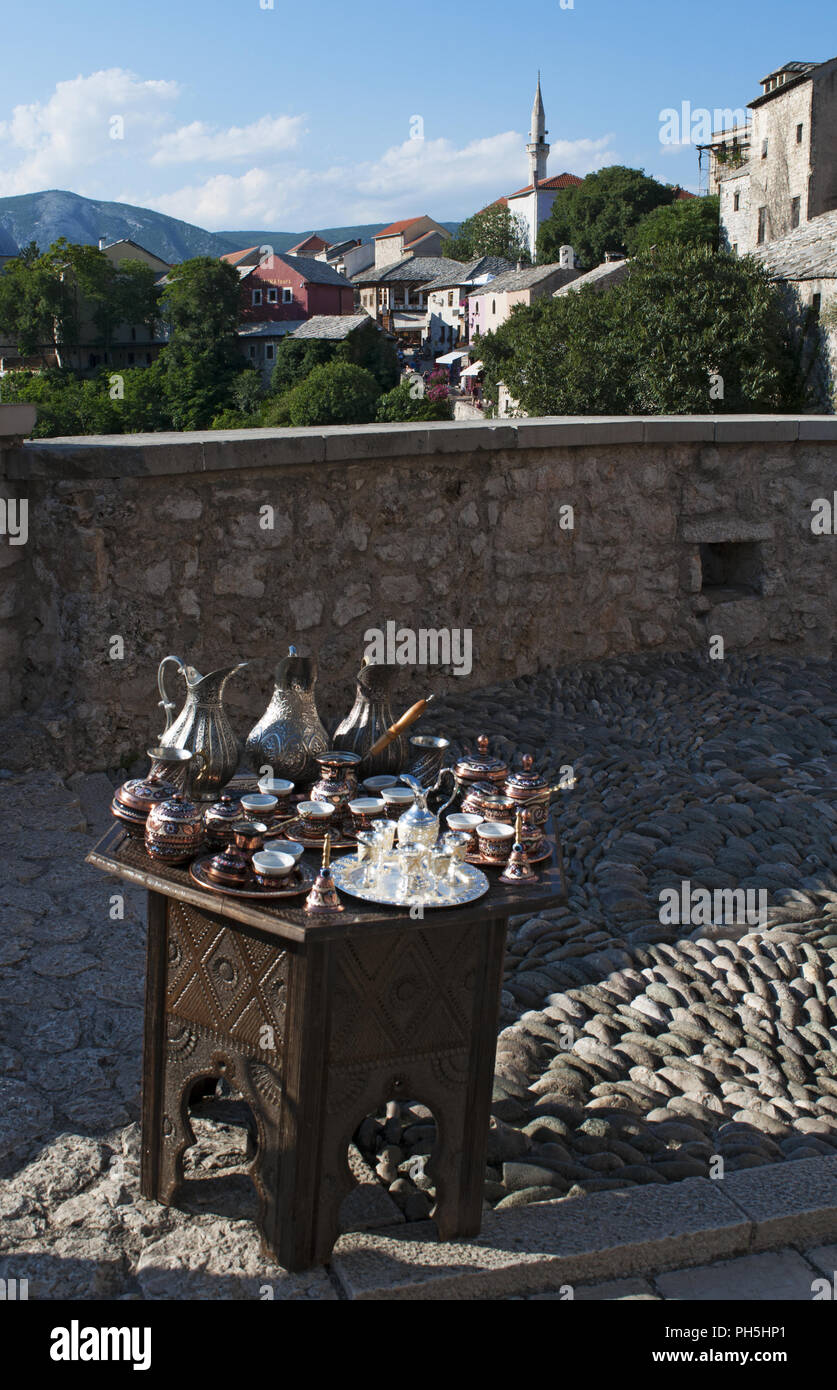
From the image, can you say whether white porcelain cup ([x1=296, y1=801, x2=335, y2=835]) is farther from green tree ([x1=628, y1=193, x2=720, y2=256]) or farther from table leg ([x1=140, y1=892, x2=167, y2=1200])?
green tree ([x1=628, y1=193, x2=720, y2=256])

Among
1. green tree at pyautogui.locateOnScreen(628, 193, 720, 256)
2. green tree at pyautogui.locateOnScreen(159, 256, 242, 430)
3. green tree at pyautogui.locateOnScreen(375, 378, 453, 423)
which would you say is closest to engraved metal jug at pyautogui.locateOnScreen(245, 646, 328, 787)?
green tree at pyautogui.locateOnScreen(375, 378, 453, 423)

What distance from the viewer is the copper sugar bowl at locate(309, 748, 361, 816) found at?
2.77 metres

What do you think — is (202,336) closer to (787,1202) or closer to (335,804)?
(335,804)

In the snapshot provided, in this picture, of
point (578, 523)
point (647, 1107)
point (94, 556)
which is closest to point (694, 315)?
point (578, 523)

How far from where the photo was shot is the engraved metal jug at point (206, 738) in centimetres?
→ 289

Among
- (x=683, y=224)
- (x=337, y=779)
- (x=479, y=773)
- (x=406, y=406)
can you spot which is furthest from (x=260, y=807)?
(x=683, y=224)

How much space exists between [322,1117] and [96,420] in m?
57.7

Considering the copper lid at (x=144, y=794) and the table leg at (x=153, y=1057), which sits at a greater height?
the copper lid at (x=144, y=794)

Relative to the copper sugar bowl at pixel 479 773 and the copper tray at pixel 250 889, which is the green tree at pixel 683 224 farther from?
the copper tray at pixel 250 889

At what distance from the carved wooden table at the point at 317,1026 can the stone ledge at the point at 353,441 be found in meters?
2.79

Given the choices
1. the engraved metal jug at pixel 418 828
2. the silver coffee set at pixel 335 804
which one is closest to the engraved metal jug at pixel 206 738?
the silver coffee set at pixel 335 804

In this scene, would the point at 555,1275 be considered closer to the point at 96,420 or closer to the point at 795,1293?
the point at 795,1293

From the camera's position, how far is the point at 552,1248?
2508 millimetres

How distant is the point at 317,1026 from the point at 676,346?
29.3 meters
